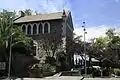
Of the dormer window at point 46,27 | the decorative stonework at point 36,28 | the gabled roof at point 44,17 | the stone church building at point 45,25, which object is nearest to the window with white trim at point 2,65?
the stone church building at point 45,25

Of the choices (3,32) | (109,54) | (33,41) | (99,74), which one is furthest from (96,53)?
(3,32)

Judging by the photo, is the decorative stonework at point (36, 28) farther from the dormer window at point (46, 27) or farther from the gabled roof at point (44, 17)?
the gabled roof at point (44, 17)

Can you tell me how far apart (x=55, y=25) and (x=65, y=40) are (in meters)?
3.80

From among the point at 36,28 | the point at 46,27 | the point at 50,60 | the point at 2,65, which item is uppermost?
the point at 46,27

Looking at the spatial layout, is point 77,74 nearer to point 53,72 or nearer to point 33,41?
point 53,72

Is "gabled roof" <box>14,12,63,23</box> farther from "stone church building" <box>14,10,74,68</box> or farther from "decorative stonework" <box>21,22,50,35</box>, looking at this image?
"decorative stonework" <box>21,22,50,35</box>

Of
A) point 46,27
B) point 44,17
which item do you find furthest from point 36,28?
point 44,17

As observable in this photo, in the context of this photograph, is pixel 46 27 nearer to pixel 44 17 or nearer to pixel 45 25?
pixel 45 25

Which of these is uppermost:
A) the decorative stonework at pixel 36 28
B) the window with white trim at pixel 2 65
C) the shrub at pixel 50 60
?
the decorative stonework at pixel 36 28

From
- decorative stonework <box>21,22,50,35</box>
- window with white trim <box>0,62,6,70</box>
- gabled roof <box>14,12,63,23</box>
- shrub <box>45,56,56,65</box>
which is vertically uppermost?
gabled roof <box>14,12,63,23</box>

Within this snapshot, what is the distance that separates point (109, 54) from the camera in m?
40.9

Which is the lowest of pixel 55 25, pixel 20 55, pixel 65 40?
pixel 20 55

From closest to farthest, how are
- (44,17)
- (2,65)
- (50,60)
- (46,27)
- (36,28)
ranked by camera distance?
1. (2,65)
2. (50,60)
3. (46,27)
4. (36,28)
5. (44,17)

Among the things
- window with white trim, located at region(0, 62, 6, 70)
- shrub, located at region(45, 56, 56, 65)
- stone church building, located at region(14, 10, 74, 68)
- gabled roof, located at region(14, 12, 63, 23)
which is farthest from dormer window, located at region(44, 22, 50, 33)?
window with white trim, located at region(0, 62, 6, 70)
